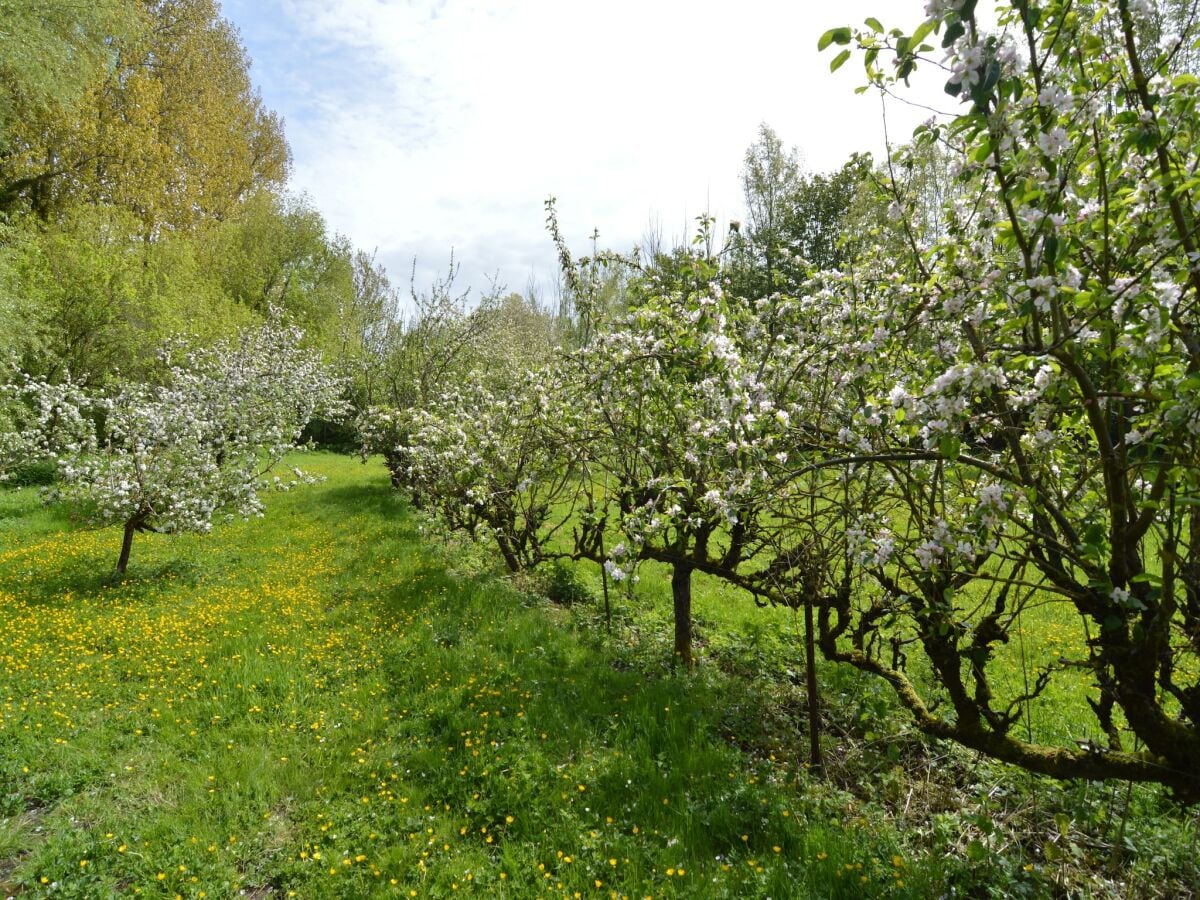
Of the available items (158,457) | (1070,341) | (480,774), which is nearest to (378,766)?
(480,774)

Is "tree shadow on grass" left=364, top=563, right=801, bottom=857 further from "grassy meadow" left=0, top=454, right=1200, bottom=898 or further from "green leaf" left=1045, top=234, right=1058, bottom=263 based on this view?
"green leaf" left=1045, top=234, right=1058, bottom=263

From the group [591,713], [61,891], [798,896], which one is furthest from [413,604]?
[798,896]

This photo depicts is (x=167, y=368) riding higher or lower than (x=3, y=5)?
lower

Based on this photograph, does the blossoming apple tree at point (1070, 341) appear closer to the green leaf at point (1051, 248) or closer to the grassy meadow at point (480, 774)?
the green leaf at point (1051, 248)

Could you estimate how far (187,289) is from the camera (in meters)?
22.5

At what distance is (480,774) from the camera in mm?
4867

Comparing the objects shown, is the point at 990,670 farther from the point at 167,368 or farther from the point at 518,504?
the point at 167,368

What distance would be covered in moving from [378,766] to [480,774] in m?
0.91

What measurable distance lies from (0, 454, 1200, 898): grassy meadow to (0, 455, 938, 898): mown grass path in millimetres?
24

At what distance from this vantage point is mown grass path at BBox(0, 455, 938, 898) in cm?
395

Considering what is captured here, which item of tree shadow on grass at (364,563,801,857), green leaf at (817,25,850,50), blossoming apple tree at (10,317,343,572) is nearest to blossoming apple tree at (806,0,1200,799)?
green leaf at (817,25,850,50)

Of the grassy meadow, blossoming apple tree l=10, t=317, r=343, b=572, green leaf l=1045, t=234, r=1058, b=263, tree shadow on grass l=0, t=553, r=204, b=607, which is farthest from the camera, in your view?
blossoming apple tree l=10, t=317, r=343, b=572

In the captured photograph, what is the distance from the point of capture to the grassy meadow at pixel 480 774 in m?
3.87

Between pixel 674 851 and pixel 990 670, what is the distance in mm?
4735
